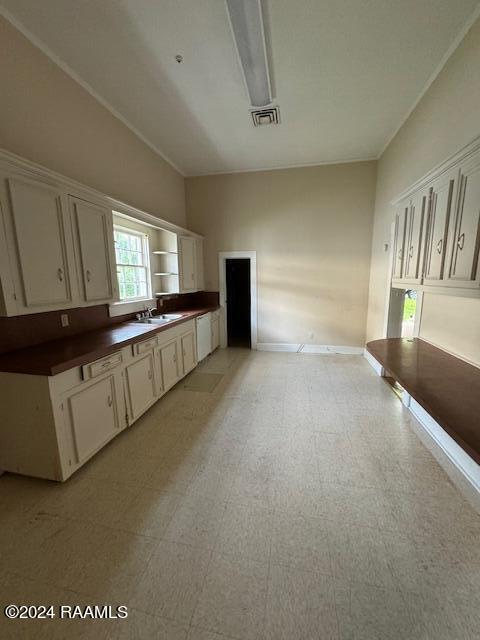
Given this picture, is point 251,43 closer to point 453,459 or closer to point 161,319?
point 161,319

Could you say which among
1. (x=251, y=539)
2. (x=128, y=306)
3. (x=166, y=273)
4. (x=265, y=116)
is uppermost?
(x=265, y=116)

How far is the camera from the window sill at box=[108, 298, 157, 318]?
9.67 ft

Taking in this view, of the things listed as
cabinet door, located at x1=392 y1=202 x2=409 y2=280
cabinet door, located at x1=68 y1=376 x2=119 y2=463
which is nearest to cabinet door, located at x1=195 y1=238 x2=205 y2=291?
cabinet door, located at x1=68 y1=376 x2=119 y2=463

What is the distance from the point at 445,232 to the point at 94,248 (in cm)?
289

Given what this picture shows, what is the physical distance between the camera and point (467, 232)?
154 centimetres

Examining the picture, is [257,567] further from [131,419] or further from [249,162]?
[249,162]

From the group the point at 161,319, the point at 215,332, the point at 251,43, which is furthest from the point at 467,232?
the point at 215,332

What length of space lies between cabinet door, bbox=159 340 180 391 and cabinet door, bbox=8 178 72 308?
47.4 inches

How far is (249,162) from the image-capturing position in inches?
169

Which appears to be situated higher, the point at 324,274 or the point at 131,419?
the point at 324,274

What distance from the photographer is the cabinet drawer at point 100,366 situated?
73.7 inches

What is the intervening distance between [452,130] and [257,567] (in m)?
3.61

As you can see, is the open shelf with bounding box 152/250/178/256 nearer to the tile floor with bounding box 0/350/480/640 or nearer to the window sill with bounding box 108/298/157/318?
the window sill with bounding box 108/298/157/318

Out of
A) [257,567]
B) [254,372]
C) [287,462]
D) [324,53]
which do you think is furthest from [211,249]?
[257,567]
